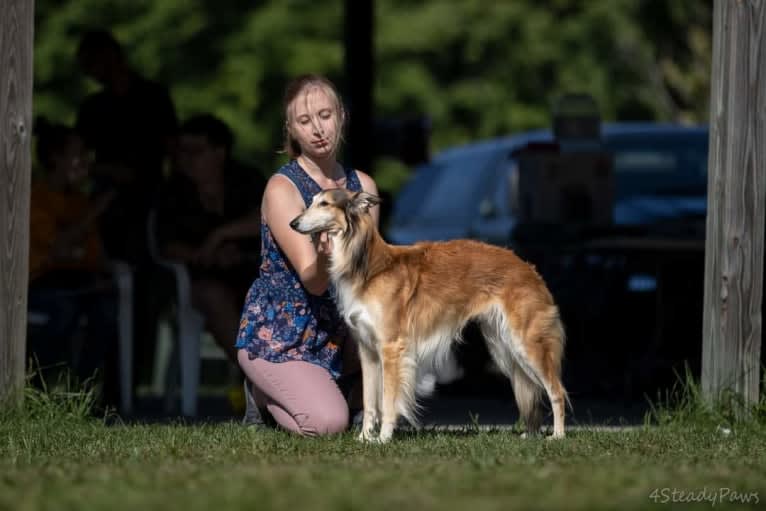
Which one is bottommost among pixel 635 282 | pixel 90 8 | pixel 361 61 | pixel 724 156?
pixel 635 282

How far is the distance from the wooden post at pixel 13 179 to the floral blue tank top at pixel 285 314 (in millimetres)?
1176

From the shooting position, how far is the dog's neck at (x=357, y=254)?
6.72m

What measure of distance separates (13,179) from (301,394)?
1844 millimetres

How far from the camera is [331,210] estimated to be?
6.61m

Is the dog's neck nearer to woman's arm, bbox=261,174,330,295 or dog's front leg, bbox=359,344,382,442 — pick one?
woman's arm, bbox=261,174,330,295

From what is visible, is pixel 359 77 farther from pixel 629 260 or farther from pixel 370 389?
pixel 370 389

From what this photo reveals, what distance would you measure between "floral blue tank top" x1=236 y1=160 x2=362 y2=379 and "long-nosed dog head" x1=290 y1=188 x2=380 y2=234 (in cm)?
63

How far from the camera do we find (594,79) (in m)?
25.7

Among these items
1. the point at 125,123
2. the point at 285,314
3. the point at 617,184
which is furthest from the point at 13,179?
the point at 617,184

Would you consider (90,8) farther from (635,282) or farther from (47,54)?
(635,282)

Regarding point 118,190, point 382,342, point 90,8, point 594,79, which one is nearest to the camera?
point 382,342

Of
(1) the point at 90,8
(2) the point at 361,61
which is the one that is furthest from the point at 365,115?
(1) the point at 90,8

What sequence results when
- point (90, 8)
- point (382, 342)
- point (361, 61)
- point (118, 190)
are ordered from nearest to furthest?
point (382, 342)
point (118, 190)
point (361, 61)
point (90, 8)

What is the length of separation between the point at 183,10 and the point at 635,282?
13.3m
